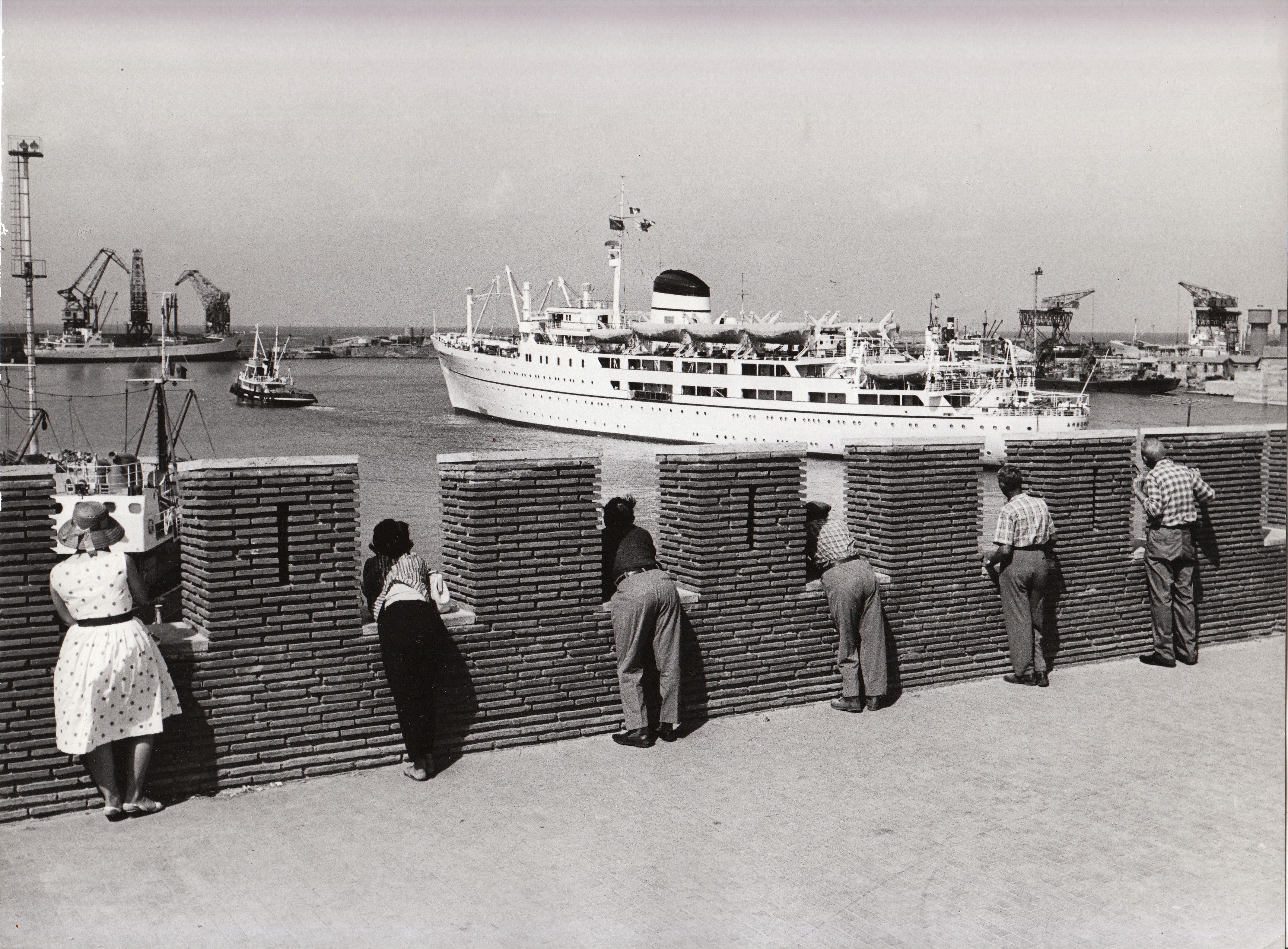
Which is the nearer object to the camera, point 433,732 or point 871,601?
point 433,732

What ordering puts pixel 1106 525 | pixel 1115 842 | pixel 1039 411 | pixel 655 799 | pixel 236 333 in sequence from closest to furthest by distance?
pixel 1115 842
pixel 655 799
pixel 1106 525
pixel 1039 411
pixel 236 333

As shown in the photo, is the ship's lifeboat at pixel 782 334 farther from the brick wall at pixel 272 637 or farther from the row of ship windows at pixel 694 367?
the brick wall at pixel 272 637

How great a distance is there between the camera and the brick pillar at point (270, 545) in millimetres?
5566

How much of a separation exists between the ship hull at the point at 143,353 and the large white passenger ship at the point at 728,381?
50.1 m

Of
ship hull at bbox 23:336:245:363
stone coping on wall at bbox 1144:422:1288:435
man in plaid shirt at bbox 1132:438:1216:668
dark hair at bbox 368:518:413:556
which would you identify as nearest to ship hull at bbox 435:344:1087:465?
stone coping on wall at bbox 1144:422:1288:435

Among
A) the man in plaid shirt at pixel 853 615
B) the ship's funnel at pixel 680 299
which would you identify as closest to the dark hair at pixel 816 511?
the man in plaid shirt at pixel 853 615

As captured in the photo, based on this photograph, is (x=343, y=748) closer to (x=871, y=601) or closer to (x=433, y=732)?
(x=433, y=732)

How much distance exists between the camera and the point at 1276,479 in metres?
9.55

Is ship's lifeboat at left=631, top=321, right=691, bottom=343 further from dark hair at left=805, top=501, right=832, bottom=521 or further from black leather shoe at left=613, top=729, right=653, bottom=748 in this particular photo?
black leather shoe at left=613, top=729, right=653, bottom=748

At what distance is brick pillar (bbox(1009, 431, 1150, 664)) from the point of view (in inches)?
320

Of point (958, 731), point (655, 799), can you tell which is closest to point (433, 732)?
point (655, 799)

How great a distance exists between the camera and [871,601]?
7.07 m

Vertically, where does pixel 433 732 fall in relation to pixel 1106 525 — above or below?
below

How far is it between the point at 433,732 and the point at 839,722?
7.84 feet
